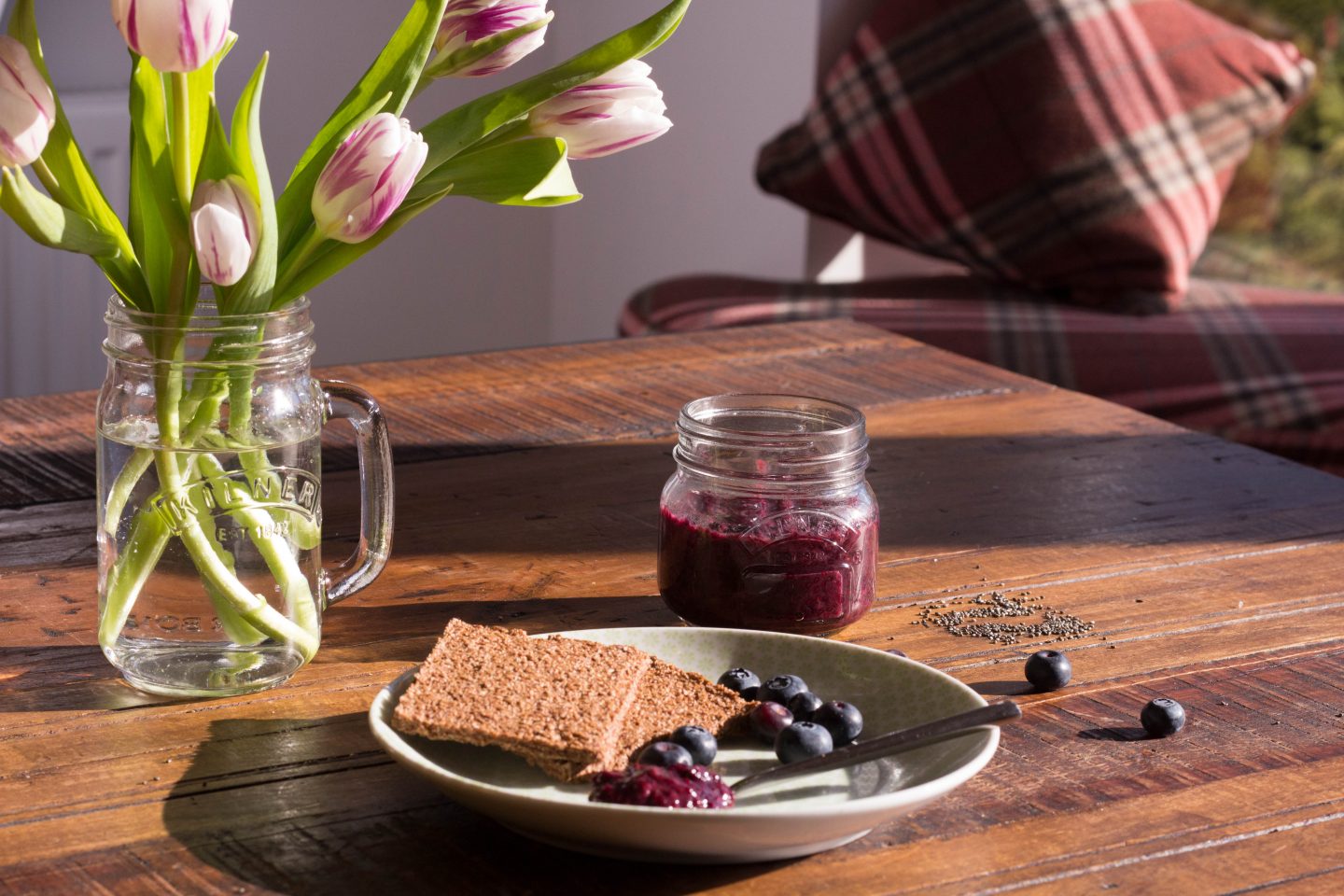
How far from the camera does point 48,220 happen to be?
724mm

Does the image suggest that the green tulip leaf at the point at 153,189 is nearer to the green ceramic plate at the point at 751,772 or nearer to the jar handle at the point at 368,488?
the jar handle at the point at 368,488

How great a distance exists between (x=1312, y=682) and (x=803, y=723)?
0.33 metres

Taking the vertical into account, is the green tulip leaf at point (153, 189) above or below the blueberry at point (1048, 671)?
above

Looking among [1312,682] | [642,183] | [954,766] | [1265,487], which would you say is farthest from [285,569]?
[642,183]

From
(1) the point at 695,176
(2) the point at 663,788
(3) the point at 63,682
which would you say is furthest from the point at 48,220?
(1) the point at 695,176

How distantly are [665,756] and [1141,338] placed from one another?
1855 millimetres

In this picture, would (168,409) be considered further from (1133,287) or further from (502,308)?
(502,308)

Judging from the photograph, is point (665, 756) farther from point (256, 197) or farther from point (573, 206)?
point (573, 206)

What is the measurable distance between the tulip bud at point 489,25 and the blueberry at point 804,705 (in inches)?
13.2

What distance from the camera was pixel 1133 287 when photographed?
8.38 feet

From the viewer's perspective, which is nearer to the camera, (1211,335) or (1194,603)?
(1194,603)

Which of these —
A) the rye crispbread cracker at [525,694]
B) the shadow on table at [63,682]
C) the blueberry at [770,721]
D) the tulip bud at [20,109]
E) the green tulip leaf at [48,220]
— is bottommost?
the shadow on table at [63,682]

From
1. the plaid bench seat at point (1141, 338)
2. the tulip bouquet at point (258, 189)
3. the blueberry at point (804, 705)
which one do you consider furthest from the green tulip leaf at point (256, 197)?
the plaid bench seat at point (1141, 338)

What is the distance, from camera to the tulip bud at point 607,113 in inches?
31.6
